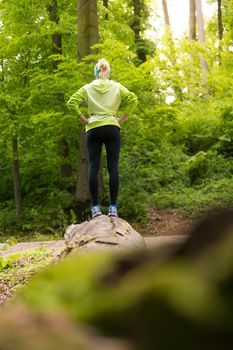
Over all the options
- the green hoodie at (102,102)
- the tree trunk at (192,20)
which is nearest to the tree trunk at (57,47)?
the green hoodie at (102,102)

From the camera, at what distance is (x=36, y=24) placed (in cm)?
1400

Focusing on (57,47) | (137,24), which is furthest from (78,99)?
(137,24)

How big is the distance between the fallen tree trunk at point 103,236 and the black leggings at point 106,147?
115cm

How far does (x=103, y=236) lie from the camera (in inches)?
181

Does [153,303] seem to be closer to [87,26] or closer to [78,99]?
[78,99]

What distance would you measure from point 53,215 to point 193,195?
3890 millimetres

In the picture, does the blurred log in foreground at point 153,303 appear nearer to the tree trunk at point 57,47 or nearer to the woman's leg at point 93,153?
the woman's leg at point 93,153

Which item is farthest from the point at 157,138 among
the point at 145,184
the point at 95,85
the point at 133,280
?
the point at 133,280

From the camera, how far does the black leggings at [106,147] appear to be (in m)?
6.42

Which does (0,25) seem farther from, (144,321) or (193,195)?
(144,321)

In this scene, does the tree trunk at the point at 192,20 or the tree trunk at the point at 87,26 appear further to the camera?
the tree trunk at the point at 192,20

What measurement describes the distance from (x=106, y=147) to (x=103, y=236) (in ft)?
6.97

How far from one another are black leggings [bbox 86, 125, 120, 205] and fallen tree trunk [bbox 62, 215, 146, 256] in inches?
45.4

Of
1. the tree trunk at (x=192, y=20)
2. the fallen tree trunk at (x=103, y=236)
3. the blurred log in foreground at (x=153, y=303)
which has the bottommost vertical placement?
the fallen tree trunk at (x=103, y=236)
